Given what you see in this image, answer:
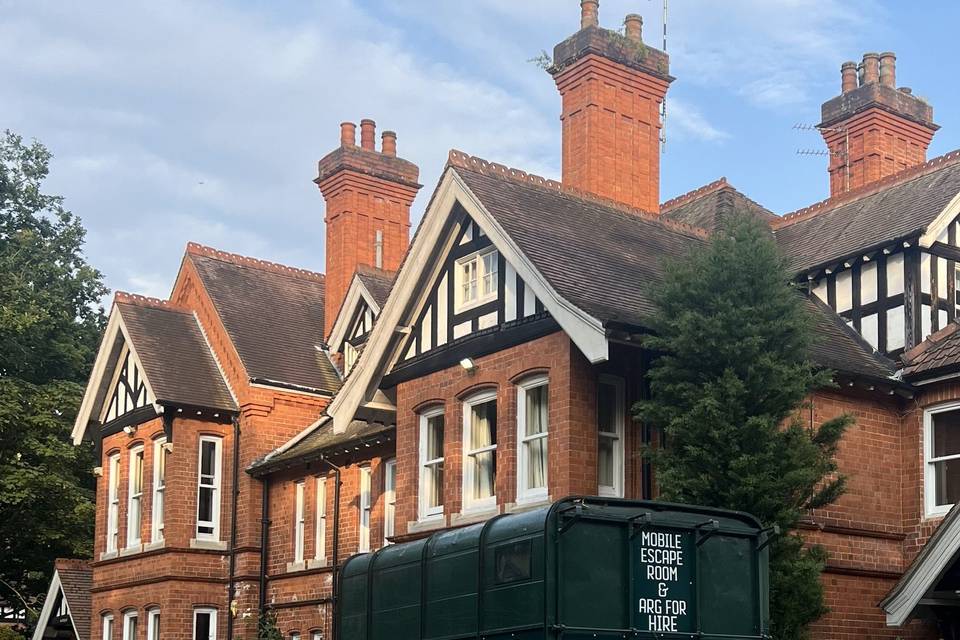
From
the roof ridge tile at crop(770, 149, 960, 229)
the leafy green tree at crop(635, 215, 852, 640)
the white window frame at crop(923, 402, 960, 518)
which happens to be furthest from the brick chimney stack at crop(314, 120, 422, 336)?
the leafy green tree at crop(635, 215, 852, 640)

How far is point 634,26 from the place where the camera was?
28094mm

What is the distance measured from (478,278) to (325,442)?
851cm

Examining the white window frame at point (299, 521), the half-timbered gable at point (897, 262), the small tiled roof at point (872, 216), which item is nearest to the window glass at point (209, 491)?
the white window frame at point (299, 521)

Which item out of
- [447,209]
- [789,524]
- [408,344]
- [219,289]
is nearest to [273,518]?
[219,289]

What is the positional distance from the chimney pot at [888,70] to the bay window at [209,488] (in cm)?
1648

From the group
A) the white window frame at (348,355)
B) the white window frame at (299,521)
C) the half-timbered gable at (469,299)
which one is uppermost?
the white window frame at (348,355)

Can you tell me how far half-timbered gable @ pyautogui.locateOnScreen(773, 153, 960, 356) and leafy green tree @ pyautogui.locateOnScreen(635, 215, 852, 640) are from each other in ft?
16.2

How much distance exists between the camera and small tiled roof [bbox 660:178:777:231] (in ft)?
92.3

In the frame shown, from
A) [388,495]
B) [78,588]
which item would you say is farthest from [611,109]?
[78,588]

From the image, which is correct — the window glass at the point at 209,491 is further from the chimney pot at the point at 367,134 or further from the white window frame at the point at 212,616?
the chimney pot at the point at 367,134

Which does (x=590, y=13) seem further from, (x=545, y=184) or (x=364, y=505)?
(x=364, y=505)

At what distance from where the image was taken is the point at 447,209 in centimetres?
2233

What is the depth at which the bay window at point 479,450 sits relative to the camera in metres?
21.4

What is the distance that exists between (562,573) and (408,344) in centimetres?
1048
